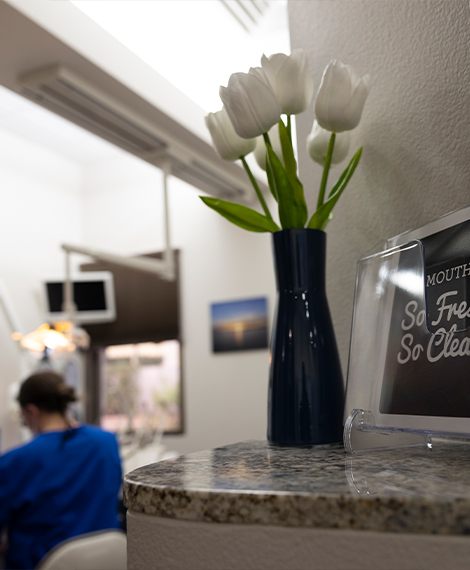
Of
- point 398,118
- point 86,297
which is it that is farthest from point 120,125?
point 86,297

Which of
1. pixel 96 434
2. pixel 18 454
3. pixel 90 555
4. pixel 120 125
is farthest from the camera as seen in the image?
pixel 120 125

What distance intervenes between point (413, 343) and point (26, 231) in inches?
206

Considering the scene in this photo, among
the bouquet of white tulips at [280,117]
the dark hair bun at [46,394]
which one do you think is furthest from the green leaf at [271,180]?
the dark hair bun at [46,394]

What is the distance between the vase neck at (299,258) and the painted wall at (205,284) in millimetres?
3950

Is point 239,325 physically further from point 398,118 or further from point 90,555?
point 398,118

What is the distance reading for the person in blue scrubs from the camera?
8.47 ft

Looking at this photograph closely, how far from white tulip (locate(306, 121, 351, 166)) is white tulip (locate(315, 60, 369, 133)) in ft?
0.29

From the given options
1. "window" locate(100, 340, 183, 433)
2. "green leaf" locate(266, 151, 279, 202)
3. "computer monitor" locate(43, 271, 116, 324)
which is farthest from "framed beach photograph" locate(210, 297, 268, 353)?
"green leaf" locate(266, 151, 279, 202)

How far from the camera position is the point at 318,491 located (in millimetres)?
595

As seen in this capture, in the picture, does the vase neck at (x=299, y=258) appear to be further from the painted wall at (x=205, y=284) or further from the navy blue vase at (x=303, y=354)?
the painted wall at (x=205, y=284)

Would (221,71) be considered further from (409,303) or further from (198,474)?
(198,474)

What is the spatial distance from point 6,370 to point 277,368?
459 centimetres

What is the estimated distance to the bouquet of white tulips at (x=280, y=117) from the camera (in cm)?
100

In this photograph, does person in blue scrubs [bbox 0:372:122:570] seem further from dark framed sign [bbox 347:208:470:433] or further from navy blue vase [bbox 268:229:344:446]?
dark framed sign [bbox 347:208:470:433]
